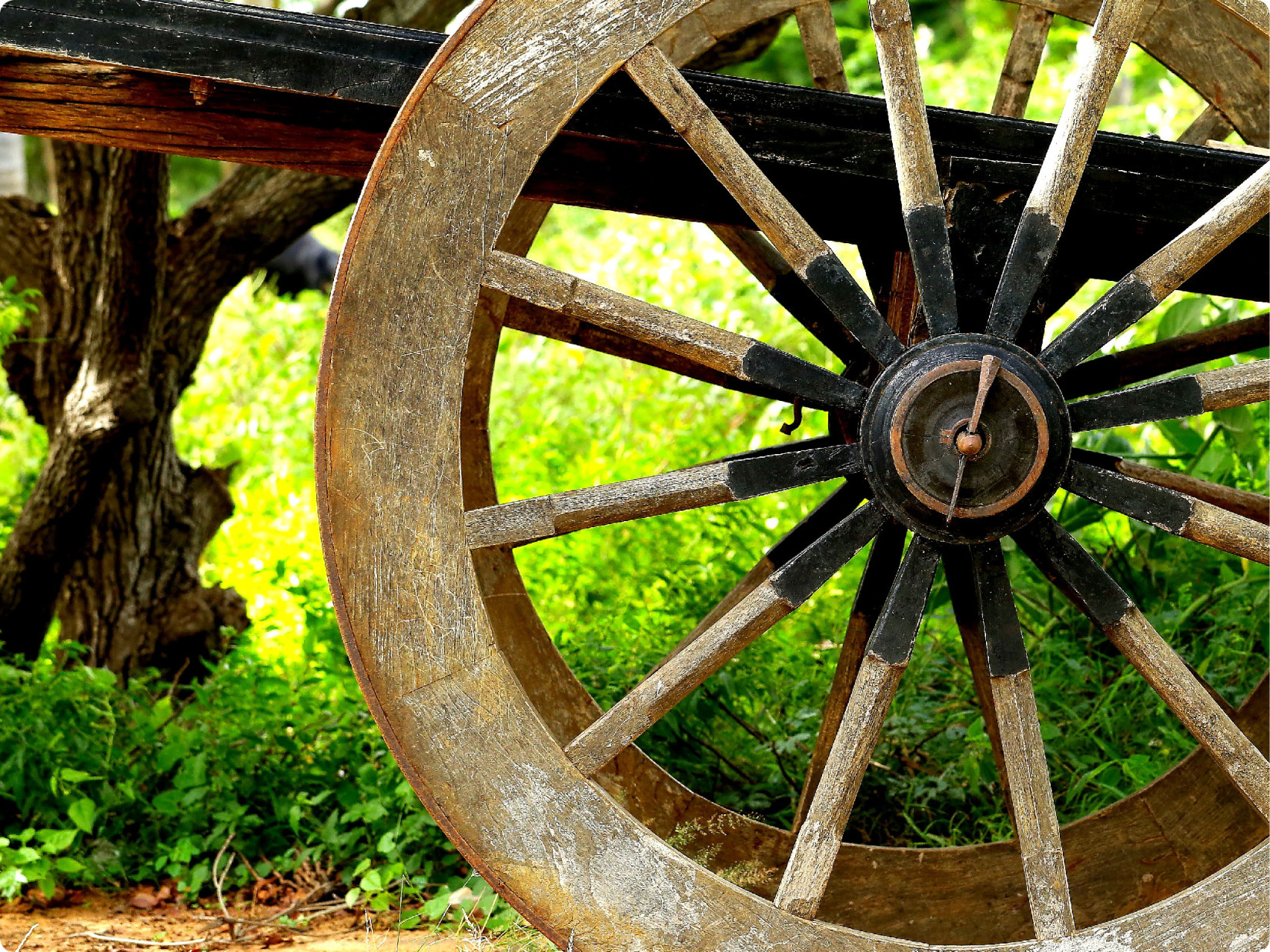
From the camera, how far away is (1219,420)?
3.96 meters

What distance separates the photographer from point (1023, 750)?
86.4 inches

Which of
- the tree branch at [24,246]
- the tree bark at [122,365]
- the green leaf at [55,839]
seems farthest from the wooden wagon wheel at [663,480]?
the tree branch at [24,246]

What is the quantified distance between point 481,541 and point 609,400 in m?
5.23

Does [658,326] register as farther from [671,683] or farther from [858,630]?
[858,630]

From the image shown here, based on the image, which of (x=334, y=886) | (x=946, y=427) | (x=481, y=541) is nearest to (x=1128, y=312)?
(x=946, y=427)

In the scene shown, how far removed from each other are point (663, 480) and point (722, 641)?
0.99 feet

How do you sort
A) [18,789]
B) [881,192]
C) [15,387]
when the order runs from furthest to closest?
[15,387], [18,789], [881,192]

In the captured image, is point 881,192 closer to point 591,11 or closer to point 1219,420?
point 591,11

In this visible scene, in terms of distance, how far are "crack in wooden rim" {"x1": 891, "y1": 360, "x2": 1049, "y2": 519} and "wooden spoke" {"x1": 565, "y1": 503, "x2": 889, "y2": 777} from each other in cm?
10

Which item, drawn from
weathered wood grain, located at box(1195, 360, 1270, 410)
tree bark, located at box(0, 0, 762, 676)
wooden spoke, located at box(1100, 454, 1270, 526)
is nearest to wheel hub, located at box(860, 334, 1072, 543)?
weathered wood grain, located at box(1195, 360, 1270, 410)

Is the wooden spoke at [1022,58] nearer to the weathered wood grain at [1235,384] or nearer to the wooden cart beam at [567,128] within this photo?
the wooden cart beam at [567,128]

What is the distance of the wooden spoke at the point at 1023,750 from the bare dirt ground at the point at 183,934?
1.12 meters

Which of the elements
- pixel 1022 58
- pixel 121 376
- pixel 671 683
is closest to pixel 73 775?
pixel 121 376

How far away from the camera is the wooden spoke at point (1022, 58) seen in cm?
334
